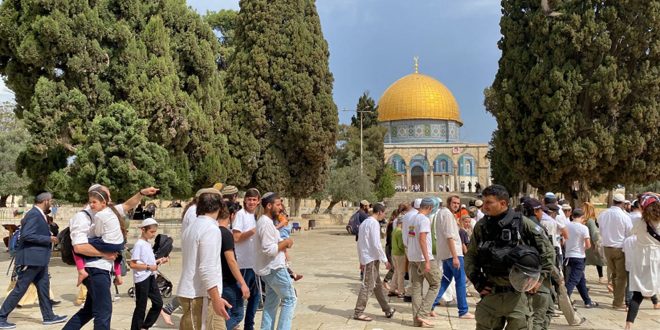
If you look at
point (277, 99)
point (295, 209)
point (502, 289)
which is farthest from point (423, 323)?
point (295, 209)

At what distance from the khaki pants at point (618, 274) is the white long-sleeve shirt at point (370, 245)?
3.77 meters

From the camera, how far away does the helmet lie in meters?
4.14

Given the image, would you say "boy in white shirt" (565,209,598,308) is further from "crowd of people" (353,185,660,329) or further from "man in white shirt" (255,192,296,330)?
"man in white shirt" (255,192,296,330)

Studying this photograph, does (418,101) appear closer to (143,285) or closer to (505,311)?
(143,285)

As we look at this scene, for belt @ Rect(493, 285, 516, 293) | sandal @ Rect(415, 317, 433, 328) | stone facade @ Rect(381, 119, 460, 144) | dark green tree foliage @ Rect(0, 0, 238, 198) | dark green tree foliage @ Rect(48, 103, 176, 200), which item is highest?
stone facade @ Rect(381, 119, 460, 144)

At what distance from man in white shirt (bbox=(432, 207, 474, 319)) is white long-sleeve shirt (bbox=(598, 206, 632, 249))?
2.54 meters

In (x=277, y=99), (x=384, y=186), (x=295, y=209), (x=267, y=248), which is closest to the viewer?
(x=267, y=248)

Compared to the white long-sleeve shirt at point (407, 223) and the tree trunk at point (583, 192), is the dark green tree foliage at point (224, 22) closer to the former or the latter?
the tree trunk at point (583, 192)

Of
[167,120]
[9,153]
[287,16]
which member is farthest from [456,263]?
[9,153]

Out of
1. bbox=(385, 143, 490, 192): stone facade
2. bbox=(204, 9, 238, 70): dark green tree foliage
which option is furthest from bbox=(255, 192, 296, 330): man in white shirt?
bbox=(385, 143, 490, 192): stone facade

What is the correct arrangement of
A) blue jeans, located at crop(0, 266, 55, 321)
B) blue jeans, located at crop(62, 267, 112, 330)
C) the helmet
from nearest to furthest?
the helmet, blue jeans, located at crop(62, 267, 112, 330), blue jeans, located at crop(0, 266, 55, 321)

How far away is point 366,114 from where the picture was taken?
48.7m

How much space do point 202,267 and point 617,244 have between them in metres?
6.81

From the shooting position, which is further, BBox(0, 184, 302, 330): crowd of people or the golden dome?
the golden dome
